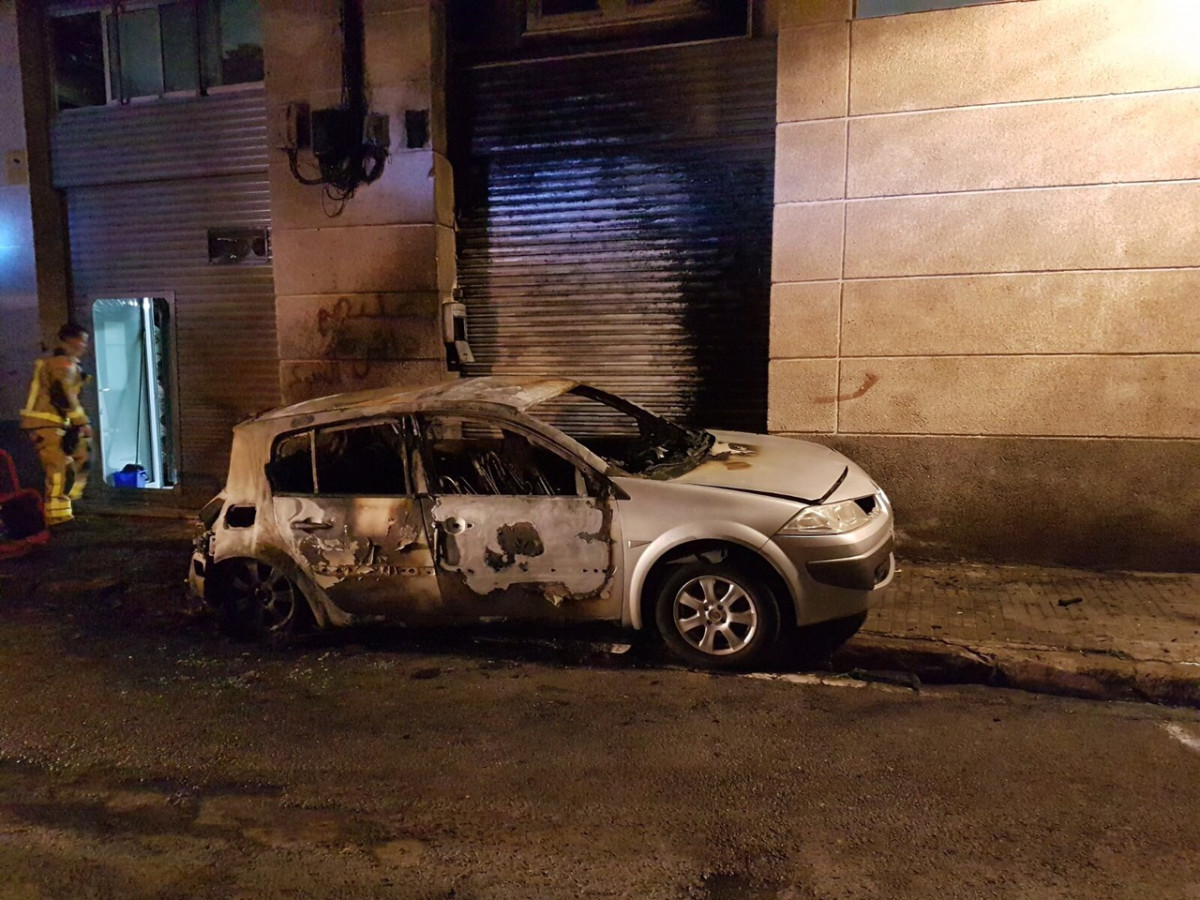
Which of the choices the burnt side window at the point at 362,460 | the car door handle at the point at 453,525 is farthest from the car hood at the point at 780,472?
the burnt side window at the point at 362,460

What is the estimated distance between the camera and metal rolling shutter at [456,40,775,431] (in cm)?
722

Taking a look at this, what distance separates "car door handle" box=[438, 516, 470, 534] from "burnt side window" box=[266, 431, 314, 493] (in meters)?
0.94

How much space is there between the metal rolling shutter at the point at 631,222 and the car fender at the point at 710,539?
311cm

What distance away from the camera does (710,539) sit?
4531mm

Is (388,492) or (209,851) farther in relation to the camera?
(388,492)

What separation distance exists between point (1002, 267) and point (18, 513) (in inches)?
330

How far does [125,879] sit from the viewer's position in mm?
2986

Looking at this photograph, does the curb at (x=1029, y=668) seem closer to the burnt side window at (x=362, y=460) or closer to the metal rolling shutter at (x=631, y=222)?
the burnt side window at (x=362, y=460)

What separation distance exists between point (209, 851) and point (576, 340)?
17.9 feet

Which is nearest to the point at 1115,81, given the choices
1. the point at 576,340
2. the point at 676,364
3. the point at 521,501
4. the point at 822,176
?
the point at 822,176

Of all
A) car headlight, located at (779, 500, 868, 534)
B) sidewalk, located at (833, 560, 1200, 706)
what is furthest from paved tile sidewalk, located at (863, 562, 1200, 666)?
car headlight, located at (779, 500, 868, 534)

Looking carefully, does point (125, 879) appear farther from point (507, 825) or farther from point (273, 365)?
point (273, 365)

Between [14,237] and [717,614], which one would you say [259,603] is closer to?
[717,614]

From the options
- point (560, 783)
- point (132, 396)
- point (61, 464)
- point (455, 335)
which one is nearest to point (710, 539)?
point (560, 783)
